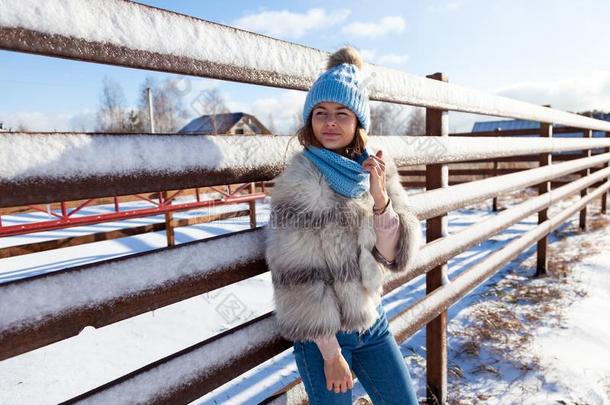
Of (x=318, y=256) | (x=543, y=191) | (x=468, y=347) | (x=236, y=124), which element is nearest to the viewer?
(x=318, y=256)

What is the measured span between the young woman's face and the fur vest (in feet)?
0.34

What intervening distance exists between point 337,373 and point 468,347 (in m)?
2.07

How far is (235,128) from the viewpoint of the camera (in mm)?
32406

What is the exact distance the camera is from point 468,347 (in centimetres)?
289

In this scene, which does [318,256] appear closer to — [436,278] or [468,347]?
[436,278]

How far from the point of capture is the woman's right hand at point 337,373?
4.07 feet

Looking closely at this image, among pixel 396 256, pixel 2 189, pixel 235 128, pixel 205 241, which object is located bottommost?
pixel 396 256

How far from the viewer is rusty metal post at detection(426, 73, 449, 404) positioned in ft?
7.25

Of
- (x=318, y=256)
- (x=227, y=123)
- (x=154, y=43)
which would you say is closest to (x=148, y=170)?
(x=154, y=43)

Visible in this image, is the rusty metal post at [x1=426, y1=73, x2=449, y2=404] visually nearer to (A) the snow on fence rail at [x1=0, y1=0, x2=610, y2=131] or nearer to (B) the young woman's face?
(A) the snow on fence rail at [x1=0, y1=0, x2=610, y2=131]

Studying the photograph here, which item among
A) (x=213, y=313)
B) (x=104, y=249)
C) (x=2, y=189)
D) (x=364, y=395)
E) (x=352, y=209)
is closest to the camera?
(x=2, y=189)

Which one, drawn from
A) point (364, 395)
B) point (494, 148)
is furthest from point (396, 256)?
point (494, 148)

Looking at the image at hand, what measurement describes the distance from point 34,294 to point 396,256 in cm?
105

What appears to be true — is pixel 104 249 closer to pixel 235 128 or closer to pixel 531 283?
pixel 531 283
